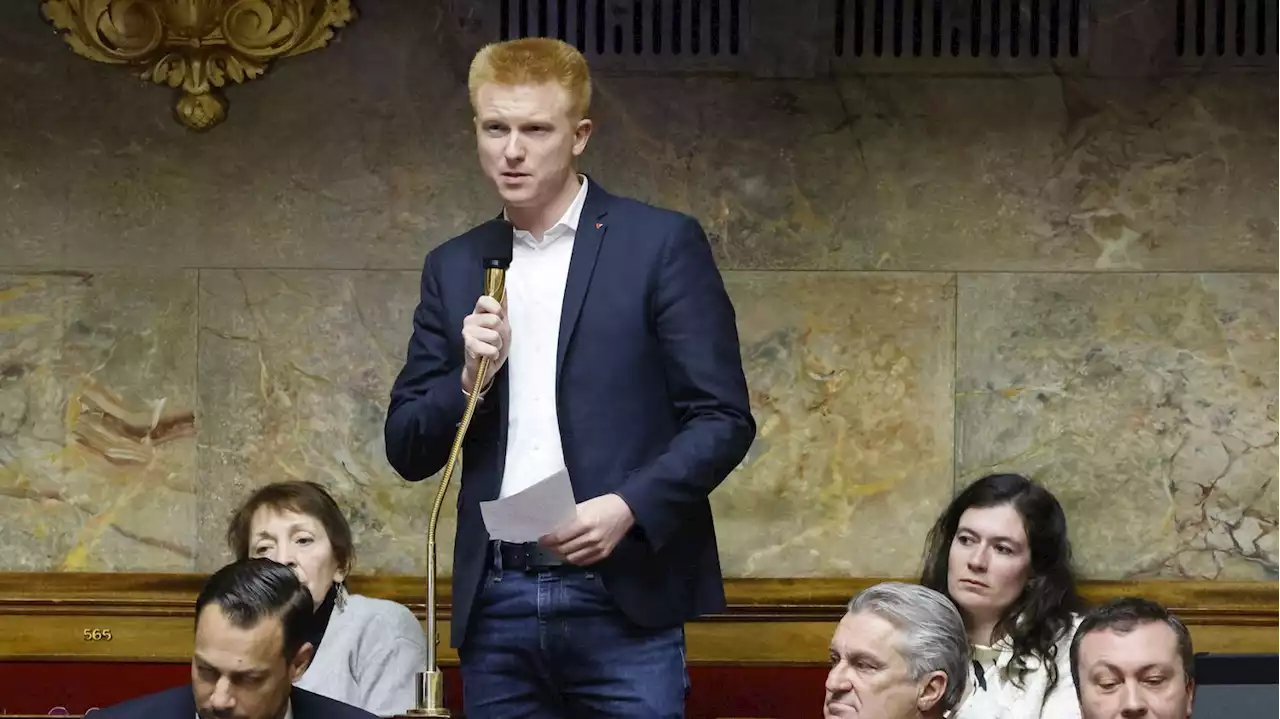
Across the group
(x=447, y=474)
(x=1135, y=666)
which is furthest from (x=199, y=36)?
(x=1135, y=666)

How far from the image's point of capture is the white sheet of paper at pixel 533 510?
295 centimetres

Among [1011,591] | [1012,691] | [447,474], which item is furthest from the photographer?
[1011,591]

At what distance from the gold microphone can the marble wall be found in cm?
155

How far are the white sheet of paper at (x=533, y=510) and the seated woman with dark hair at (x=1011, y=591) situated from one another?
106cm

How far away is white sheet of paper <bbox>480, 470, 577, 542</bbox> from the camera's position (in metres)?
2.95

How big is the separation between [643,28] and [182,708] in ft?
6.81

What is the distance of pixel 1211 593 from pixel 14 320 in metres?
2.72

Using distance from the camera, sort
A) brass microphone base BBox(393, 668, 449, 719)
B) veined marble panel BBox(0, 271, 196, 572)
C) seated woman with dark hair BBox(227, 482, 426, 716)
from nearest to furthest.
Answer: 1. brass microphone base BBox(393, 668, 449, 719)
2. seated woman with dark hair BBox(227, 482, 426, 716)
3. veined marble panel BBox(0, 271, 196, 572)

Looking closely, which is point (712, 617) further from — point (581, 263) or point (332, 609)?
point (581, 263)

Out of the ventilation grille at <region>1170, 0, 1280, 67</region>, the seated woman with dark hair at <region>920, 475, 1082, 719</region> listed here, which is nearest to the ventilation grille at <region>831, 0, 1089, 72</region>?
the ventilation grille at <region>1170, 0, 1280, 67</region>

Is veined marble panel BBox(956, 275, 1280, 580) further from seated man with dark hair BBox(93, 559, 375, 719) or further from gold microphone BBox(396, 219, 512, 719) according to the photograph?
seated man with dark hair BBox(93, 559, 375, 719)

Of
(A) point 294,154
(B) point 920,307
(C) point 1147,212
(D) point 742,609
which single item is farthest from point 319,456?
(C) point 1147,212

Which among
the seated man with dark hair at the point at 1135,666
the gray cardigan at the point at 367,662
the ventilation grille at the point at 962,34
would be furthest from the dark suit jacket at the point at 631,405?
the ventilation grille at the point at 962,34

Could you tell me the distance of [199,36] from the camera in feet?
15.2
